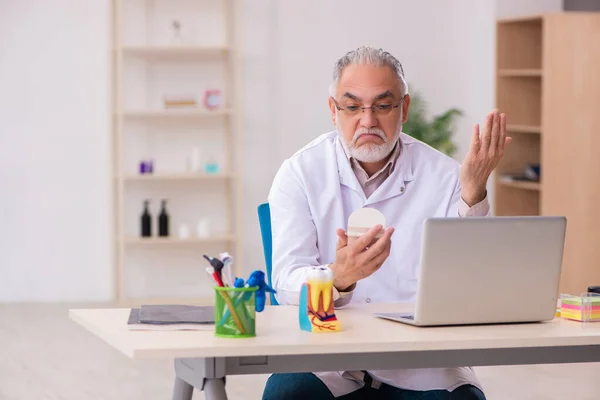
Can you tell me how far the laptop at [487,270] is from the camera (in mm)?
2025

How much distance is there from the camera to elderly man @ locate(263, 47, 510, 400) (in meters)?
2.49

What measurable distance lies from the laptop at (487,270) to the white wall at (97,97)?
493 cm

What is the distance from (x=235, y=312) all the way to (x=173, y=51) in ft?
16.1

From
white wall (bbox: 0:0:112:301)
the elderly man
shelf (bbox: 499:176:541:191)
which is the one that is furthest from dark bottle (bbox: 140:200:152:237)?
the elderly man

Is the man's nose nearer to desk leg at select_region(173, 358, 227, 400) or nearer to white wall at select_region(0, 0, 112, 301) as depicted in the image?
desk leg at select_region(173, 358, 227, 400)

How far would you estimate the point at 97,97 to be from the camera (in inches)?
271

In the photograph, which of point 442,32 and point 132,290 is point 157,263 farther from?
point 442,32

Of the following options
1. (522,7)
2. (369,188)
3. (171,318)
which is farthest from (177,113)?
(171,318)

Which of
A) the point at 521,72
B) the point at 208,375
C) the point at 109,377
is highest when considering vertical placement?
the point at 521,72

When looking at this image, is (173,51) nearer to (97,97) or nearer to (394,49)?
(97,97)

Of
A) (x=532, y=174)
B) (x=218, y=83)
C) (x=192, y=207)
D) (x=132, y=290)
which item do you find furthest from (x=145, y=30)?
(x=532, y=174)

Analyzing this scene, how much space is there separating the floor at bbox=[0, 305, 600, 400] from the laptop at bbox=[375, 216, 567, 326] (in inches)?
92.7

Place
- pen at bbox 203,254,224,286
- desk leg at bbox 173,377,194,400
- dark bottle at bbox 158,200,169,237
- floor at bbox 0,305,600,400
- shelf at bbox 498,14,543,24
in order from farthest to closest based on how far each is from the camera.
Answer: dark bottle at bbox 158,200,169,237
shelf at bbox 498,14,543,24
floor at bbox 0,305,600,400
desk leg at bbox 173,377,194,400
pen at bbox 203,254,224,286

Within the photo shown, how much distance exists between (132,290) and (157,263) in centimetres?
25
